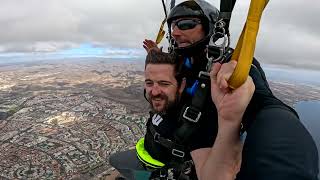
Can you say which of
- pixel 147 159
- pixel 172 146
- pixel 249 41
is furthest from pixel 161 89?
pixel 249 41

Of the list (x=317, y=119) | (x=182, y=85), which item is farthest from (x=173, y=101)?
(x=317, y=119)

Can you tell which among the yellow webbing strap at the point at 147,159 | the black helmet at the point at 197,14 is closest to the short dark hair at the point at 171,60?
the black helmet at the point at 197,14

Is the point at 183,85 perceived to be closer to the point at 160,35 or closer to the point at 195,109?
the point at 195,109

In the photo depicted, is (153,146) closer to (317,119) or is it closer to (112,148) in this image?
(112,148)

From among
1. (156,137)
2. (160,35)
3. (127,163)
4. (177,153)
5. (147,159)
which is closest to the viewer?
(177,153)

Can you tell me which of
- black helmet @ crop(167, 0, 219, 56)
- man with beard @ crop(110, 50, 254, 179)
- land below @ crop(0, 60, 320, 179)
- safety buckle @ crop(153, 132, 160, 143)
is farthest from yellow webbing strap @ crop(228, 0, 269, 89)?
land below @ crop(0, 60, 320, 179)

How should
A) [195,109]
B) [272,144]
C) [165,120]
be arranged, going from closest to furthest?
[272,144], [195,109], [165,120]

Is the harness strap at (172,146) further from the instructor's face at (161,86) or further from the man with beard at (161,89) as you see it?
the instructor's face at (161,86)
